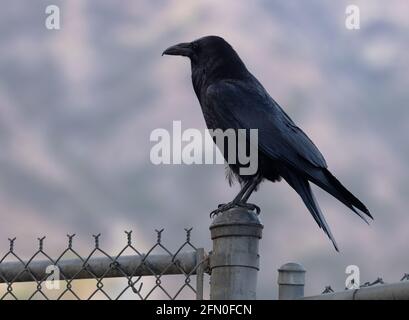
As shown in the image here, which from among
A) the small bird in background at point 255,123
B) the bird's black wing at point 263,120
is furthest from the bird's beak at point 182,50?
the bird's black wing at point 263,120

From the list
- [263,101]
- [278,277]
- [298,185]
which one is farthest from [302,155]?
[278,277]

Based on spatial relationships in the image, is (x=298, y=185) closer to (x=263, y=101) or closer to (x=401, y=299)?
(x=263, y=101)

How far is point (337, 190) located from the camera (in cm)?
357

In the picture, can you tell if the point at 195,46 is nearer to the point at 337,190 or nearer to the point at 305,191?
the point at 305,191

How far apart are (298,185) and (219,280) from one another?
154 centimetres

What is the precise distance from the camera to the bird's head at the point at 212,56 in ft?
16.1

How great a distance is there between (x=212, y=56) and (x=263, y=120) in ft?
2.50

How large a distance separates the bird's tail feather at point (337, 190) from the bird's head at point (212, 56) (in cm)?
128

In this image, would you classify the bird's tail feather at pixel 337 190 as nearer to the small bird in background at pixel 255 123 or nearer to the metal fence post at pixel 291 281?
the small bird in background at pixel 255 123

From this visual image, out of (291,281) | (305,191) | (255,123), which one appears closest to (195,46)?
(255,123)

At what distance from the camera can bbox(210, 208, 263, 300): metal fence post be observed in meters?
2.54

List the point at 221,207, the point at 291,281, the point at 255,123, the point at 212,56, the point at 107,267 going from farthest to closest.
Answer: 1. the point at 212,56
2. the point at 255,123
3. the point at 221,207
4. the point at 291,281
5. the point at 107,267

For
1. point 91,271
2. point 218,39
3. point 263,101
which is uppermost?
point 218,39

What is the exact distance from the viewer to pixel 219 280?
2574mm
